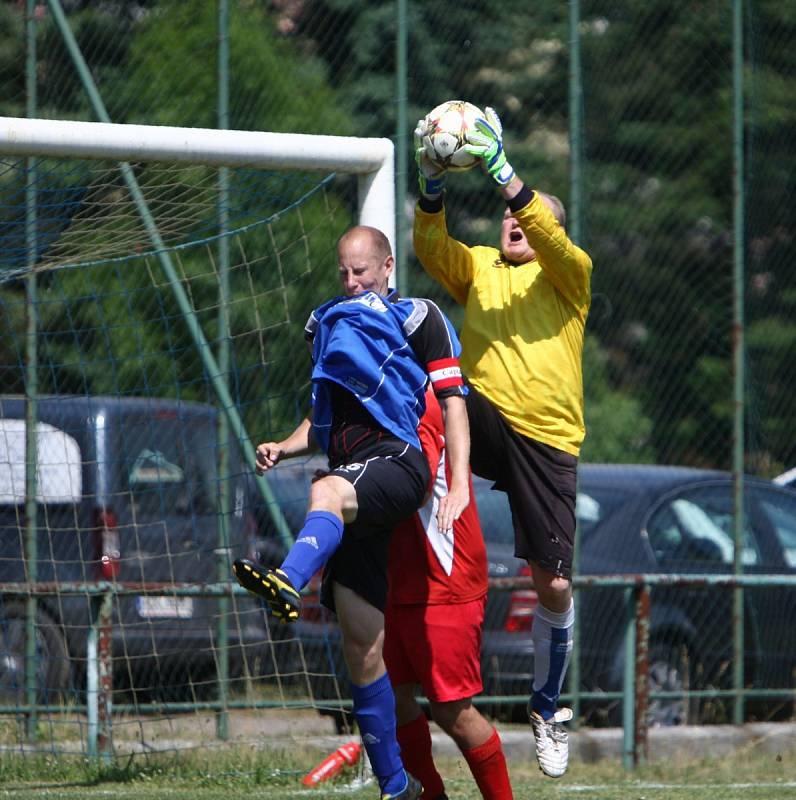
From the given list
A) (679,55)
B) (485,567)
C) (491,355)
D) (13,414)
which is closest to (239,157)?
(491,355)

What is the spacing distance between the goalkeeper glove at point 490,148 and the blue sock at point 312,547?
4.72 ft

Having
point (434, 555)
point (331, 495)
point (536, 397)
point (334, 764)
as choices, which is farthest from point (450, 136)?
point (334, 764)

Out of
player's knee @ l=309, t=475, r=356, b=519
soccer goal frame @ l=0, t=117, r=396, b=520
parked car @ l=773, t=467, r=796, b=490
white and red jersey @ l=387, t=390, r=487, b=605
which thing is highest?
soccer goal frame @ l=0, t=117, r=396, b=520

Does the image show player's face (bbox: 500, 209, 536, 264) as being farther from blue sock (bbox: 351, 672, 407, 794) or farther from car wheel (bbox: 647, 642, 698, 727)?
car wheel (bbox: 647, 642, 698, 727)

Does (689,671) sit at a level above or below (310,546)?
below

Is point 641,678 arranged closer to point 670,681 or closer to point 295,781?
point 670,681

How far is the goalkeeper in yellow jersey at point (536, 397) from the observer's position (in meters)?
5.91

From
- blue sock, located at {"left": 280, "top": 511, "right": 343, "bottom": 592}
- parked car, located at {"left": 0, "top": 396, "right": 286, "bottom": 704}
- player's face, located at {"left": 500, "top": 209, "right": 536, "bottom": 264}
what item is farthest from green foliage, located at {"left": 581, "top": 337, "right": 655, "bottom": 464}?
blue sock, located at {"left": 280, "top": 511, "right": 343, "bottom": 592}

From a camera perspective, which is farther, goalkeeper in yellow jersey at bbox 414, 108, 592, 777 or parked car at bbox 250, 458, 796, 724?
parked car at bbox 250, 458, 796, 724

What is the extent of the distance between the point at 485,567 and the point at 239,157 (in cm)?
209

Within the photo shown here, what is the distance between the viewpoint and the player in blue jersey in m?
5.27

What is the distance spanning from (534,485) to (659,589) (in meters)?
3.36

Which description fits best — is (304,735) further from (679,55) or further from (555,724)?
(679,55)

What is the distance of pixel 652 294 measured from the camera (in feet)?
30.4
